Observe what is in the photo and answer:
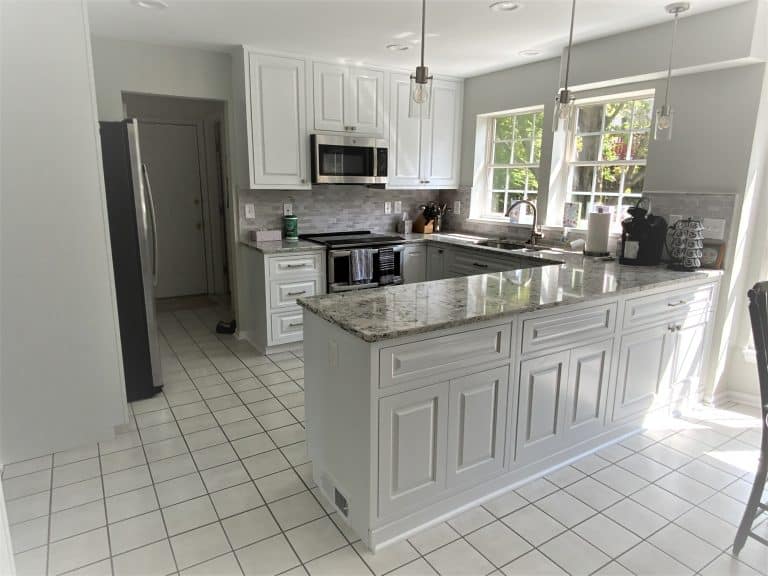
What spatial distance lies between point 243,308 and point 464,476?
296cm

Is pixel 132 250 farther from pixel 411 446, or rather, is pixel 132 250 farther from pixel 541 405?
pixel 541 405

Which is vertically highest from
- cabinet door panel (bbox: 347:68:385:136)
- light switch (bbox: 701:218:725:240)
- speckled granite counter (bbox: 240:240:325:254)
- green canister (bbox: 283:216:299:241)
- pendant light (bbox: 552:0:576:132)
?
cabinet door panel (bbox: 347:68:385:136)

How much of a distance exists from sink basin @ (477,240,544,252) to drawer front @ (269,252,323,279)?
56.8 inches

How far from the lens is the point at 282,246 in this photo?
13.4 ft

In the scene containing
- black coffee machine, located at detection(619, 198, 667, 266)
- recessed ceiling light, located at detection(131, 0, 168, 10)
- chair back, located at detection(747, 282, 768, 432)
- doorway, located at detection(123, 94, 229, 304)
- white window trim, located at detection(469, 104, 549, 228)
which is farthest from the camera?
doorway, located at detection(123, 94, 229, 304)

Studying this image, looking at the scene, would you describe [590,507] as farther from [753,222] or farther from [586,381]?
[753,222]

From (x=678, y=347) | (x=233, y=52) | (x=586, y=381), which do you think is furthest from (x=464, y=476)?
(x=233, y=52)

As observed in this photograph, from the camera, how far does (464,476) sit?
2156 mm

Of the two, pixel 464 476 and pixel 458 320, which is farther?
pixel 464 476

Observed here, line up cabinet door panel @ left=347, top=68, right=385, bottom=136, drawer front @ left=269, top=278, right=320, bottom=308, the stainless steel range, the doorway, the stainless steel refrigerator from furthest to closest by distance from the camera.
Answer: the doorway < cabinet door panel @ left=347, top=68, right=385, bottom=136 < the stainless steel range < drawer front @ left=269, top=278, right=320, bottom=308 < the stainless steel refrigerator

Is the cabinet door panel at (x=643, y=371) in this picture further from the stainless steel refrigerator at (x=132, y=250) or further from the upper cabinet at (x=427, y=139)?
the stainless steel refrigerator at (x=132, y=250)

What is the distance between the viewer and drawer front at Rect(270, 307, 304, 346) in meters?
4.09

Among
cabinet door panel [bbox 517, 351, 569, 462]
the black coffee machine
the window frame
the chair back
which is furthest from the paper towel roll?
the chair back

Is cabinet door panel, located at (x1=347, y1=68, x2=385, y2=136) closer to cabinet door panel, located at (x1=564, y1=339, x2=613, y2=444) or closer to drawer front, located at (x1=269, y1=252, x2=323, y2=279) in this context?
drawer front, located at (x1=269, y1=252, x2=323, y2=279)
